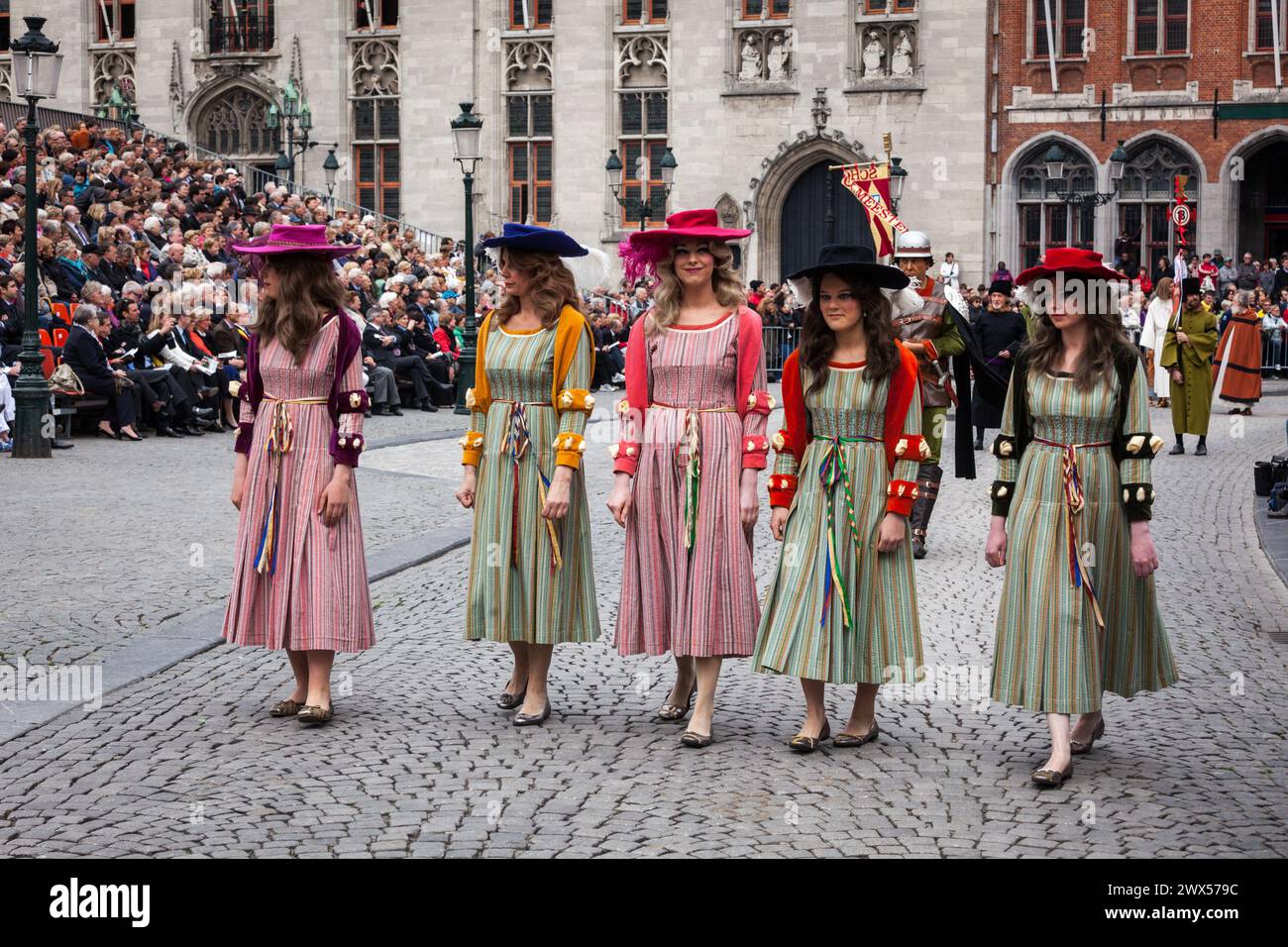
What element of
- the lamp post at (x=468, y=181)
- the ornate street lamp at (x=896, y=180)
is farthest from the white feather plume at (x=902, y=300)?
the ornate street lamp at (x=896, y=180)

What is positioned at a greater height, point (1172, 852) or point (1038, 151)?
point (1038, 151)

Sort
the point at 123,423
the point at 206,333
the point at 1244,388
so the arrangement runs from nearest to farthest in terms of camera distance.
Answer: the point at 123,423, the point at 206,333, the point at 1244,388

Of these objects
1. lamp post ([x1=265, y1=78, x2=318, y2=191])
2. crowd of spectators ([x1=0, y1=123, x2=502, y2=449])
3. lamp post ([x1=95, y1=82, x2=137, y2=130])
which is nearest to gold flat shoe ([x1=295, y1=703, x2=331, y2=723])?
crowd of spectators ([x1=0, y1=123, x2=502, y2=449])

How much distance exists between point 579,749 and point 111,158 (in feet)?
69.4

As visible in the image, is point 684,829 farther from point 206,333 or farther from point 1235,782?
point 206,333

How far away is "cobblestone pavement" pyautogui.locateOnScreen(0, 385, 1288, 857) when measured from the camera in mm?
5074

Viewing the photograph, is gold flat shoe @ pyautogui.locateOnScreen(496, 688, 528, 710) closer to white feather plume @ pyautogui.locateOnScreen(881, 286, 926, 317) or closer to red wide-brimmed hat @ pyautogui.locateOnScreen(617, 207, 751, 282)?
red wide-brimmed hat @ pyautogui.locateOnScreen(617, 207, 751, 282)

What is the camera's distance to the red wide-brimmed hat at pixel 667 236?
21.2 feet

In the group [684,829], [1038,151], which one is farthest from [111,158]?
[684,829]

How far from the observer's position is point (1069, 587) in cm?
591

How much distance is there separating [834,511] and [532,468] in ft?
3.86

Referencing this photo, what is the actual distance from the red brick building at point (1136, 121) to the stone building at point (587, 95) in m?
0.87

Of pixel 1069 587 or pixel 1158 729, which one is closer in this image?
pixel 1069 587

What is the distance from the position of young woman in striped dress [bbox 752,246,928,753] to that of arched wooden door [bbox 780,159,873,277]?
3220cm
